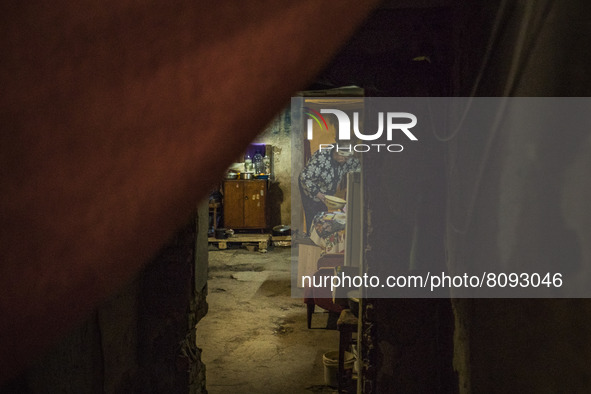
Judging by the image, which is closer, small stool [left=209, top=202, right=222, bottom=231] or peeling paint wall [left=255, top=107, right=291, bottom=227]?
small stool [left=209, top=202, right=222, bottom=231]

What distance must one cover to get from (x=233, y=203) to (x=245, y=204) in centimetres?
26

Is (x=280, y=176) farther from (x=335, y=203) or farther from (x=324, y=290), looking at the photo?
(x=324, y=290)

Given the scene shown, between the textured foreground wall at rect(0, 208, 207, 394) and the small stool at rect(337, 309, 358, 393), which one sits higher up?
the textured foreground wall at rect(0, 208, 207, 394)

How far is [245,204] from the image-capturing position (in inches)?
346

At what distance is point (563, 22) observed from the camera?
2.75ft

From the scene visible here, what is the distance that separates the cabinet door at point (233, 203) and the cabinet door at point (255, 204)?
87 mm

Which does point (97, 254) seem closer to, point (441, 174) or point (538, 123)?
point (538, 123)

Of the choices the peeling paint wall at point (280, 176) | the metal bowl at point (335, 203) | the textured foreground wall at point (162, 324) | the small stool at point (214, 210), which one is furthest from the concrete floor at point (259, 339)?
the peeling paint wall at point (280, 176)

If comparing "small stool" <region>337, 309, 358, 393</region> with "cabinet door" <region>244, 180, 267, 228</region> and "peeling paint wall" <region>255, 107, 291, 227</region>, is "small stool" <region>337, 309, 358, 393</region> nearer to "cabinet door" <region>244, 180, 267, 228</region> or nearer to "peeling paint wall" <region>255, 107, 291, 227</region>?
"cabinet door" <region>244, 180, 267, 228</region>

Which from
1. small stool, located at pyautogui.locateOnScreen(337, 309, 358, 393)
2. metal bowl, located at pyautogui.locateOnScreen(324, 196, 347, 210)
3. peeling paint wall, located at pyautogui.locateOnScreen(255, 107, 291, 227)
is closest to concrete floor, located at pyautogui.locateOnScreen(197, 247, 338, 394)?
small stool, located at pyautogui.locateOnScreen(337, 309, 358, 393)

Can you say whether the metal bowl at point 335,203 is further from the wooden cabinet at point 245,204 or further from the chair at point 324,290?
the wooden cabinet at point 245,204

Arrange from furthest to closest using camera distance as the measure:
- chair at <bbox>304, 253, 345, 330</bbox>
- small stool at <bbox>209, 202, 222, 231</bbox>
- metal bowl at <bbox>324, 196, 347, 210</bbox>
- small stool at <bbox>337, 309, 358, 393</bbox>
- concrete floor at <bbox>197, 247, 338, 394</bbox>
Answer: small stool at <bbox>209, 202, 222, 231</bbox>
metal bowl at <bbox>324, 196, 347, 210</bbox>
chair at <bbox>304, 253, 345, 330</bbox>
concrete floor at <bbox>197, 247, 338, 394</bbox>
small stool at <bbox>337, 309, 358, 393</bbox>

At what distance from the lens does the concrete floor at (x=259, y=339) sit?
11.3 ft

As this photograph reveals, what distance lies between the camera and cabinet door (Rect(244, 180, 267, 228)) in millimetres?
8742
